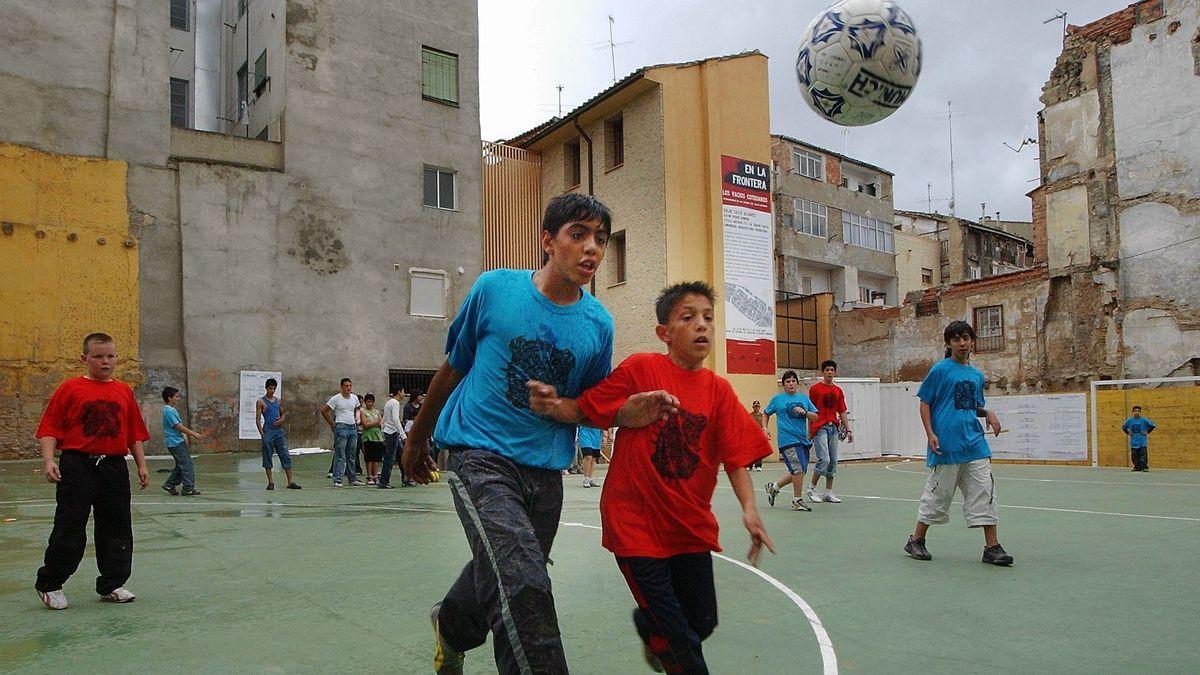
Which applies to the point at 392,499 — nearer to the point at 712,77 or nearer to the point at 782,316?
the point at 712,77

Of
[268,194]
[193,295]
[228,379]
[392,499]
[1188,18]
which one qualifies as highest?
[1188,18]

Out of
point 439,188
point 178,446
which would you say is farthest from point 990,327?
point 178,446

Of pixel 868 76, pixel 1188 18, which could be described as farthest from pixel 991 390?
pixel 868 76

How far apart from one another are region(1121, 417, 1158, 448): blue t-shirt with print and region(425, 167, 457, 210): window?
1899cm

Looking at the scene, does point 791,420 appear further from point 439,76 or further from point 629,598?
point 439,76

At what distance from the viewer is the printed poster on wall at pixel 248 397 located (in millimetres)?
22297

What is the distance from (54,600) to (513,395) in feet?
13.2

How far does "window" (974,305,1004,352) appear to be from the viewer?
32781mm

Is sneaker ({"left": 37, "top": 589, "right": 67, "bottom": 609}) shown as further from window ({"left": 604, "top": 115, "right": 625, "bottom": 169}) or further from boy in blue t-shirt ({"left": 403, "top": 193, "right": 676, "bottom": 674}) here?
window ({"left": 604, "top": 115, "right": 625, "bottom": 169})

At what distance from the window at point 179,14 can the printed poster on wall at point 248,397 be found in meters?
14.0

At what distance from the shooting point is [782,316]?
3844cm

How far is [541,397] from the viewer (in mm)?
3225

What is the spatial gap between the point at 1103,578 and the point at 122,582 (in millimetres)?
6786

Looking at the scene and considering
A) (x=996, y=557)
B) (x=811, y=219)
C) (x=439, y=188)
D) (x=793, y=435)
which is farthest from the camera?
(x=811, y=219)
